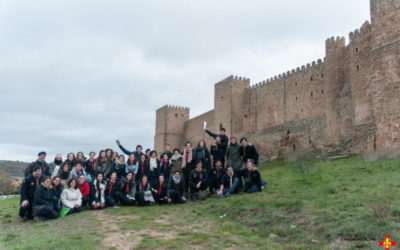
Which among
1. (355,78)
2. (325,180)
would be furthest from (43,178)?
(355,78)

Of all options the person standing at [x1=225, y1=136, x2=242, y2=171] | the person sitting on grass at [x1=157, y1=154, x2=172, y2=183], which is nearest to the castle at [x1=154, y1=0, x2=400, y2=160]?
the person standing at [x1=225, y1=136, x2=242, y2=171]

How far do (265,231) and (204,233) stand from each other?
3.58 feet

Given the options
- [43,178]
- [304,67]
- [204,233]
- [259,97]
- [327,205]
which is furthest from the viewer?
[259,97]

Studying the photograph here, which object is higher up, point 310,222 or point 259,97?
point 259,97

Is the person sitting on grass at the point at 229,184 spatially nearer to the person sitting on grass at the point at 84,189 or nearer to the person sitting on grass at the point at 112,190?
the person sitting on grass at the point at 112,190

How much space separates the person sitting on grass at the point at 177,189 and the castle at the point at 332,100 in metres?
8.51

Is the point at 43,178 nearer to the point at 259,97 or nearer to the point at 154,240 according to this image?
the point at 154,240

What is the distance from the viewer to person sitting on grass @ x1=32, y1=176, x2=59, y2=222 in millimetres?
8500

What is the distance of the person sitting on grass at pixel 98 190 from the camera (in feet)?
32.3

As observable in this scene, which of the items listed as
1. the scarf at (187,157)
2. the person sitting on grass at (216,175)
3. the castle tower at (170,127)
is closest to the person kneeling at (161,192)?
the scarf at (187,157)

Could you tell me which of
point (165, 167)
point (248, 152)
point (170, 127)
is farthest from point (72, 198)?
point (170, 127)

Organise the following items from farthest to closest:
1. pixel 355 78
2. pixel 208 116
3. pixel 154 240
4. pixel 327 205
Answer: pixel 208 116
pixel 355 78
pixel 327 205
pixel 154 240

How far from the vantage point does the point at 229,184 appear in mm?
9727

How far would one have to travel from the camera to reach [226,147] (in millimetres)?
10484
